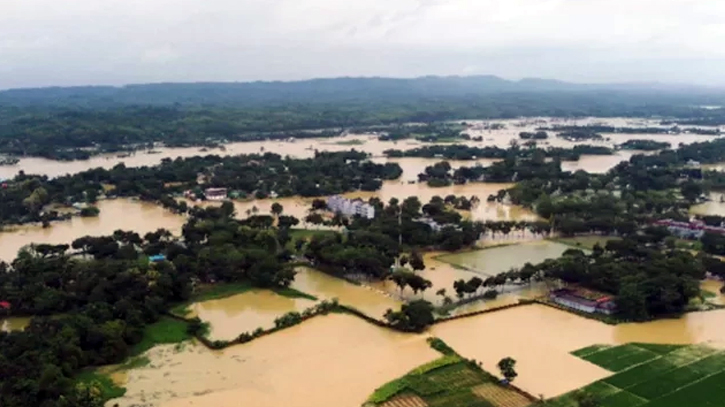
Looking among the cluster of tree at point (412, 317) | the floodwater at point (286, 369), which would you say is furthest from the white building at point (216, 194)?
the cluster of tree at point (412, 317)

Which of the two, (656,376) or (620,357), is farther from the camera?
(620,357)

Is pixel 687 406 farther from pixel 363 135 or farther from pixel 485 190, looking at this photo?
pixel 363 135

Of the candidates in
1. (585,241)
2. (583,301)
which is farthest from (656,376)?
(585,241)

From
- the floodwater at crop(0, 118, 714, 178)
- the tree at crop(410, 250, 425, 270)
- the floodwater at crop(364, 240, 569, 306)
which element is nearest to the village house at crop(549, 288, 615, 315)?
the floodwater at crop(364, 240, 569, 306)

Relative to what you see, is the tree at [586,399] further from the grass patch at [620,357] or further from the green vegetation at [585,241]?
the green vegetation at [585,241]

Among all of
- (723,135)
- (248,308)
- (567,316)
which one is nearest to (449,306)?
(567,316)

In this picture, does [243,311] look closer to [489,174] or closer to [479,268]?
[479,268]
